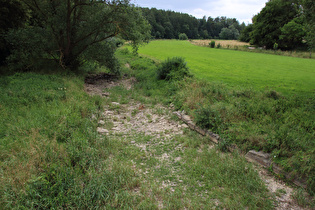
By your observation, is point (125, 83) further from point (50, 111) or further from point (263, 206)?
point (263, 206)

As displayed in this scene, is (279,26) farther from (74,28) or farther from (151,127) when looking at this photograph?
(151,127)

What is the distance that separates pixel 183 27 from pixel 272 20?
252ft

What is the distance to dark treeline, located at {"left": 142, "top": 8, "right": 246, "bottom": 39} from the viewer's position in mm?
110062

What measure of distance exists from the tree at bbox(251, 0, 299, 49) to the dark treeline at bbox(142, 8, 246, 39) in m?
51.4

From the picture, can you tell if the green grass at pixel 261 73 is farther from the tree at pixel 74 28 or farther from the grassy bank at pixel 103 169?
the grassy bank at pixel 103 169

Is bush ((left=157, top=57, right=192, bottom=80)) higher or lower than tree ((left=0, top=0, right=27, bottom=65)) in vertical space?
lower

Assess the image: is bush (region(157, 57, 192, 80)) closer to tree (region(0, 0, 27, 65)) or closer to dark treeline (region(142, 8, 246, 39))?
tree (region(0, 0, 27, 65))

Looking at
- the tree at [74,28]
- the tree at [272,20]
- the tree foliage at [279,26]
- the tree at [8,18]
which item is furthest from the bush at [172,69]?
the tree at [272,20]

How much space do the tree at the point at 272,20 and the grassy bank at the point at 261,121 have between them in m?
59.7

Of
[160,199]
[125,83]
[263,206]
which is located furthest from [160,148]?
[125,83]

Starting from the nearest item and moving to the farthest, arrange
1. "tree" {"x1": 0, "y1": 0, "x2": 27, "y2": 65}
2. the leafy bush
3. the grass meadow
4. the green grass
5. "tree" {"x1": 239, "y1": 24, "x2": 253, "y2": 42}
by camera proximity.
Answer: the grass meadow
the leafy bush
the green grass
"tree" {"x1": 0, "y1": 0, "x2": 27, "y2": 65}
"tree" {"x1": 239, "y1": 24, "x2": 253, "y2": 42}

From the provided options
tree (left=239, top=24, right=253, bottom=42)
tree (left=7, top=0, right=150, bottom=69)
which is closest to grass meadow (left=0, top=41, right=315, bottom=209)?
tree (left=7, top=0, right=150, bottom=69)

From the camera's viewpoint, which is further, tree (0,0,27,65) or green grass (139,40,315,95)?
tree (0,0,27,65)

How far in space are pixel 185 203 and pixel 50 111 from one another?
644 cm
